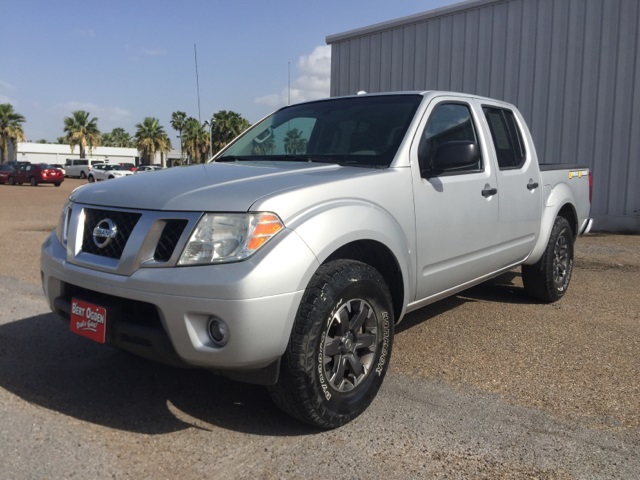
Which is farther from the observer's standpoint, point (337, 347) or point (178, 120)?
point (178, 120)

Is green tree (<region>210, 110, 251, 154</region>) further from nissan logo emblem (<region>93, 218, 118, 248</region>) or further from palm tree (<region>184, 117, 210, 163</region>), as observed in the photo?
nissan logo emblem (<region>93, 218, 118, 248</region>)

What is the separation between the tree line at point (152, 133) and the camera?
194ft

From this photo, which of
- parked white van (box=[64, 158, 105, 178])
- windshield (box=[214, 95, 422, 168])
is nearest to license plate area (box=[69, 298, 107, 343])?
windshield (box=[214, 95, 422, 168])

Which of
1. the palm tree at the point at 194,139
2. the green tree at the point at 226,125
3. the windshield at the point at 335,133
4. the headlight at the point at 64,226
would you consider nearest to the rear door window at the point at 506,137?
the windshield at the point at 335,133

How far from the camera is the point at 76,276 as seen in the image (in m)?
2.97

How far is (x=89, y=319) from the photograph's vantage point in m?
2.91

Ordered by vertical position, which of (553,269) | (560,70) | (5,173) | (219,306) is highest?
(560,70)

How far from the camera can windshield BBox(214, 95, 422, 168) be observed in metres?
3.75

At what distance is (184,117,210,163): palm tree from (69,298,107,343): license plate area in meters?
65.7

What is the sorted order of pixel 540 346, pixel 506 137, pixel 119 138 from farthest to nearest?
pixel 119 138, pixel 506 137, pixel 540 346

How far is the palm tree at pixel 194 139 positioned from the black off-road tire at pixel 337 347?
216 feet

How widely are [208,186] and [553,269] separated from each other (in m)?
3.75

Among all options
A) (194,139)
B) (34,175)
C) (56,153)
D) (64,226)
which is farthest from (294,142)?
(56,153)

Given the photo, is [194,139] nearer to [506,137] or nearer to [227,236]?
[506,137]
